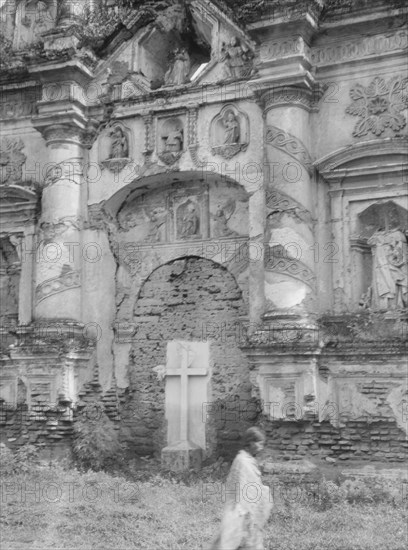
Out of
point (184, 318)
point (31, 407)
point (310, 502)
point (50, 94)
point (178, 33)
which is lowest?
point (310, 502)

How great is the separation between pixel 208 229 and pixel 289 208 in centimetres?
176

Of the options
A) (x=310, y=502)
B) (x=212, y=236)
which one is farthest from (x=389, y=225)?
(x=310, y=502)

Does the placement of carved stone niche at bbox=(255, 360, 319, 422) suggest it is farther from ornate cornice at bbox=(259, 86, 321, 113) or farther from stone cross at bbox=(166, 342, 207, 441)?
ornate cornice at bbox=(259, 86, 321, 113)

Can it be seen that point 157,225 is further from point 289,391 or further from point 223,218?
point 289,391

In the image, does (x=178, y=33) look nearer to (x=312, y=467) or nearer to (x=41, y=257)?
(x=41, y=257)

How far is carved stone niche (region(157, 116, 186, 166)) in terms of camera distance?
40.4 feet

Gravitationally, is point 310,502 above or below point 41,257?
below

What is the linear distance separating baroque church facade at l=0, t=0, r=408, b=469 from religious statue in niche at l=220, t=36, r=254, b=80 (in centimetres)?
3

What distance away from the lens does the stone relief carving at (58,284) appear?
1238 centimetres

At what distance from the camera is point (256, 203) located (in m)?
11.7

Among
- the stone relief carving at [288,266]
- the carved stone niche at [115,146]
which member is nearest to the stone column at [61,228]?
the carved stone niche at [115,146]

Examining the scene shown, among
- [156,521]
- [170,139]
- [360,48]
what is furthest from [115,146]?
[156,521]

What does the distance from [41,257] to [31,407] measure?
2.26 m

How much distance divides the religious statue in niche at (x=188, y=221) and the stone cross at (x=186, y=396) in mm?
1646
